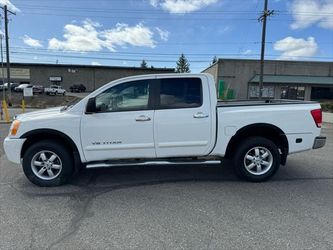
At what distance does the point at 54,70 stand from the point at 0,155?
54825mm

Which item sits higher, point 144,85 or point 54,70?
point 54,70

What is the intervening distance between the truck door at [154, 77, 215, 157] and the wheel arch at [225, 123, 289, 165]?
0.50 metres

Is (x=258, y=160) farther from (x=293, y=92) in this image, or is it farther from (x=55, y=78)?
(x=55, y=78)

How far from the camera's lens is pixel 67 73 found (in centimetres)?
5600

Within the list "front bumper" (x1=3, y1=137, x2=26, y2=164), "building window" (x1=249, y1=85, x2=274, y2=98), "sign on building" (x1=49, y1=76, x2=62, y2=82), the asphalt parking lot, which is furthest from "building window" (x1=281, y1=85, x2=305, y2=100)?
"sign on building" (x1=49, y1=76, x2=62, y2=82)

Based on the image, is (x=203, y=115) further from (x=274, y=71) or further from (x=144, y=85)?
(x=274, y=71)

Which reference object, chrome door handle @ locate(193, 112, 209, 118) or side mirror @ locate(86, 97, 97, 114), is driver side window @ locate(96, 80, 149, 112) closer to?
side mirror @ locate(86, 97, 97, 114)

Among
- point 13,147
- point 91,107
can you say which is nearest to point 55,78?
point 13,147

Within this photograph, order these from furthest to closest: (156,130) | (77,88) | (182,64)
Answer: (182,64), (77,88), (156,130)

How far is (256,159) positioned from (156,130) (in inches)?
75.1

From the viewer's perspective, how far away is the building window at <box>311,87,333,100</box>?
33.2 m

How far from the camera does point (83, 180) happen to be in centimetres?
469

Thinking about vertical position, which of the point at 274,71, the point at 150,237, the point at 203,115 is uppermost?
the point at 274,71

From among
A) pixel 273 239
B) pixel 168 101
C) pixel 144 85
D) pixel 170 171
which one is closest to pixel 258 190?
pixel 273 239
